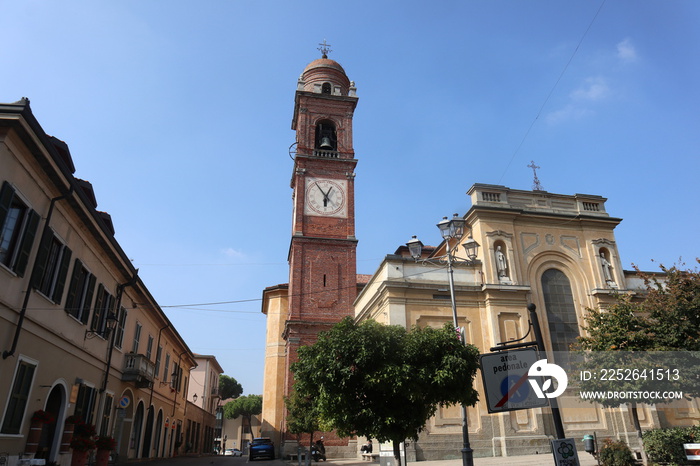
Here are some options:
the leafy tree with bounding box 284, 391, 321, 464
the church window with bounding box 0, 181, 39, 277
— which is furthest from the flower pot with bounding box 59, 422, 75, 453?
the leafy tree with bounding box 284, 391, 321, 464

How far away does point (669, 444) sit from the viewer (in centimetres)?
1286

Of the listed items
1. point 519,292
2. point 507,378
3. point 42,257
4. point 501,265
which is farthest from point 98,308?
point 519,292

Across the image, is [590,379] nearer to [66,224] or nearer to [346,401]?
[346,401]

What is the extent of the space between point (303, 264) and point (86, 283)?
1719cm

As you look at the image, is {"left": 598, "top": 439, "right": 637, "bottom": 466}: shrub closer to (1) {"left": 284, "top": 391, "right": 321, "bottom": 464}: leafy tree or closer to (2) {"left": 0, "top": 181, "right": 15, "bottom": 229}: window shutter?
(1) {"left": 284, "top": 391, "right": 321, "bottom": 464}: leafy tree

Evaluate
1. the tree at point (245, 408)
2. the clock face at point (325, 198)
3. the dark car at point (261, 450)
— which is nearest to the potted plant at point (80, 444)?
the dark car at point (261, 450)

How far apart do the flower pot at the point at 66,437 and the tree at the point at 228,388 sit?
69341 millimetres

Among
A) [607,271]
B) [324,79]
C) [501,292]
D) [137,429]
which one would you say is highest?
[324,79]

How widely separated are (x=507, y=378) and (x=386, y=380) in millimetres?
4746

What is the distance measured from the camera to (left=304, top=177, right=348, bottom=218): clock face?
32812 millimetres

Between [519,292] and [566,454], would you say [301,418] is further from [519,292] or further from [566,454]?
[566,454]

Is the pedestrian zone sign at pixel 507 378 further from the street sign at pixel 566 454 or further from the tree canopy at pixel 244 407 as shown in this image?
the tree canopy at pixel 244 407

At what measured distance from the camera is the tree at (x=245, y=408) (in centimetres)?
7406

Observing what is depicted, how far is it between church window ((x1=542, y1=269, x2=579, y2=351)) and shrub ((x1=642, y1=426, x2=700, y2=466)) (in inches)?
327
